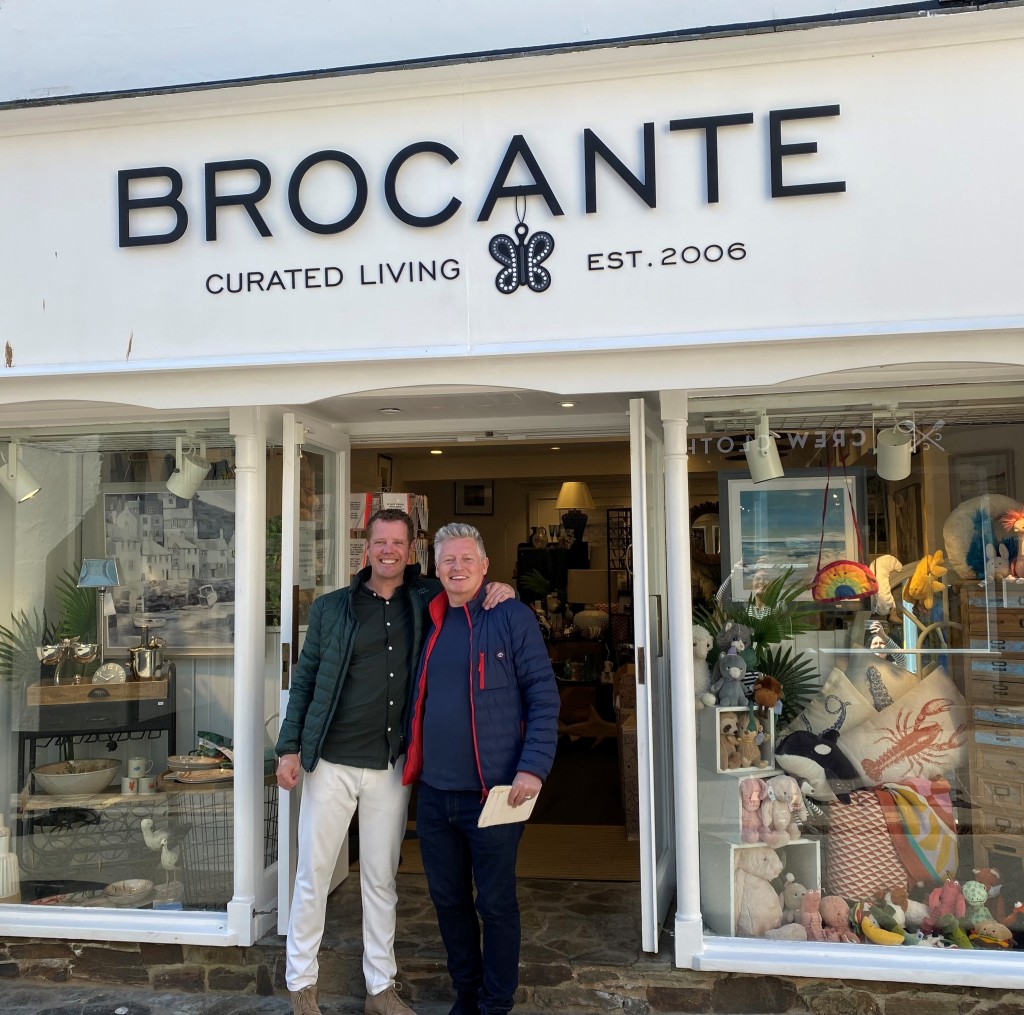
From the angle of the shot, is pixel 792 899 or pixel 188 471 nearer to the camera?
pixel 792 899

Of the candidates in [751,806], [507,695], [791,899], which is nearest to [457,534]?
[507,695]

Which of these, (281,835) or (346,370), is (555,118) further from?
(281,835)

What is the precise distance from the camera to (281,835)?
386 centimetres

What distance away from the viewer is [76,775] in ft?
14.1

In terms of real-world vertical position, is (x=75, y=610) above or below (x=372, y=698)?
above

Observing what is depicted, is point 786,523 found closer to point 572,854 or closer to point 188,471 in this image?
point 572,854

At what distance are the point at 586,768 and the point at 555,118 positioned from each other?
17.1 ft

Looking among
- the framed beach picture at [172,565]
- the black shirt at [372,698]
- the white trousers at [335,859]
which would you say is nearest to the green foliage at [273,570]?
the framed beach picture at [172,565]

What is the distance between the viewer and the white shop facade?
10.6 feet

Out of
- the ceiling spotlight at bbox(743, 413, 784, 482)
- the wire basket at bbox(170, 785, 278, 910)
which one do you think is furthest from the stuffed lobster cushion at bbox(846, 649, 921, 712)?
the wire basket at bbox(170, 785, 278, 910)

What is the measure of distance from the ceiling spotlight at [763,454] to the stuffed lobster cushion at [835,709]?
858 millimetres

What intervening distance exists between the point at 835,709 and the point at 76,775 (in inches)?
136

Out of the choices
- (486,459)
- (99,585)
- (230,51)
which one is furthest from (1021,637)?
(486,459)

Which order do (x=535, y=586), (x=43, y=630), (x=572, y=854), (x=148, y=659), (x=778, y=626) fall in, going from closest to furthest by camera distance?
1. (x=778, y=626)
2. (x=148, y=659)
3. (x=43, y=630)
4. (x=572, y=854)
5. (x=535, y=586)
